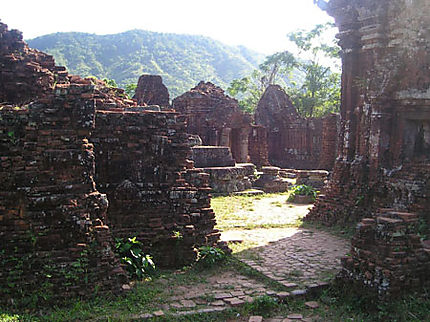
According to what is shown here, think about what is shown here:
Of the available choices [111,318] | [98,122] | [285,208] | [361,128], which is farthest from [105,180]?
[285,208]

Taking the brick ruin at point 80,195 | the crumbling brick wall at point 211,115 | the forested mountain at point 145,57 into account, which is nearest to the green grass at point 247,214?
the brick ruin at point 80,195

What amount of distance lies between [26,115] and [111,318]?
276 cm

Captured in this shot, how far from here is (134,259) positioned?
22.5 ft

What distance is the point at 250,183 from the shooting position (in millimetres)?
18062

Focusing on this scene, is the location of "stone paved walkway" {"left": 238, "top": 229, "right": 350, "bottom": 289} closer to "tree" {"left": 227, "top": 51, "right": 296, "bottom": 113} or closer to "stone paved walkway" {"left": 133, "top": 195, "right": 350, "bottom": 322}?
"stone paved walkway" {"left": 133, "top": 195, "right": 350, "bottom": 322}

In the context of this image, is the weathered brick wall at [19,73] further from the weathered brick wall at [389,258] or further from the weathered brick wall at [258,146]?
Answer: the weathered brick wall at [258,146]

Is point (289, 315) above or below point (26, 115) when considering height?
below

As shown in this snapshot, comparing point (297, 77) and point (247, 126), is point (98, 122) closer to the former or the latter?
point (247, 126)

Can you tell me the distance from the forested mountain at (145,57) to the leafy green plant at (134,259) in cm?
5648

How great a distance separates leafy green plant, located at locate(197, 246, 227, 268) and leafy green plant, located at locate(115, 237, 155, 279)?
0.86 metres

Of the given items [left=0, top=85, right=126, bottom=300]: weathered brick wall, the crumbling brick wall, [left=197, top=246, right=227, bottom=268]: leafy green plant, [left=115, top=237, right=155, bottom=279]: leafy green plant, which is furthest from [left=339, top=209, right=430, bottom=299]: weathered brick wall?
the crumbling brick wall

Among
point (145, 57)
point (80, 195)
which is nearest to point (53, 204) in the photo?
point (80, 195)

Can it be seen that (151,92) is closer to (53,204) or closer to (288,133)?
(288,133)

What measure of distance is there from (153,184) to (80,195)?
169cm
